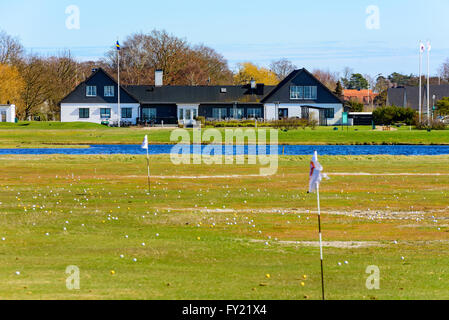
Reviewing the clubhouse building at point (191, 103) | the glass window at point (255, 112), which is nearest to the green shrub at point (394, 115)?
the clubhouse building at point (191, 103)

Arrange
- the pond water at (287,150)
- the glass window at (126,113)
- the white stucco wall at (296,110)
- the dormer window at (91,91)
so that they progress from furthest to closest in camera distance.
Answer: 1. the dormer window at (91,91)
2. the glass window at (126,113)
3. the white stucco wall at (296,110)
4. the pond water at (287,150)

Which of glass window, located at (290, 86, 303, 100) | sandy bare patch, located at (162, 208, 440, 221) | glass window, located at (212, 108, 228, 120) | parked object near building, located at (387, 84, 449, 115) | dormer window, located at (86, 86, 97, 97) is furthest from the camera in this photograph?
parked object near building, located at (387, 84, 449, 115)

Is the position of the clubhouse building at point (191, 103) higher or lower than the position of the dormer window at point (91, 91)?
lower

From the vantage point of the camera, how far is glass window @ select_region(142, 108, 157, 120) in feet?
381

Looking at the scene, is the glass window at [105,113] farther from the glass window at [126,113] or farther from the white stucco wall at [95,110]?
the glass window at [126,113]

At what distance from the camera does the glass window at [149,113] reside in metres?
116

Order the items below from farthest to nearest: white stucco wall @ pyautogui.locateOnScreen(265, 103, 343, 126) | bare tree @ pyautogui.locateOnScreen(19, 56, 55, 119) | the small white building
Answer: bare tree @ pyautogui.locateOnScreen(19, 56, 55, 119) < white stucco wall @ pyautogui.locateOnScreen(265, 103, 343, 126) < the small white building

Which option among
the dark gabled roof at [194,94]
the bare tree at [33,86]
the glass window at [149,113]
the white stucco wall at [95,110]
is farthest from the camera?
the bare tree at [33,86]

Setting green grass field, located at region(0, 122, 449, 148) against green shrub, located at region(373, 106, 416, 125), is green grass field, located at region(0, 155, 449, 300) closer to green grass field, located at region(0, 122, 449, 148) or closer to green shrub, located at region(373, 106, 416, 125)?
green grass field, located at region(0, 122, 449, 148)

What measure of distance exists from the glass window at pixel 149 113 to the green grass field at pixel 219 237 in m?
76.9

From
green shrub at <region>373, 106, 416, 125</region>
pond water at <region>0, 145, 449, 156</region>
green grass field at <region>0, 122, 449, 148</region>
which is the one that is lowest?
pond water at <region>0, 145, 449, 156</region>

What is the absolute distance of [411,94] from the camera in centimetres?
16375

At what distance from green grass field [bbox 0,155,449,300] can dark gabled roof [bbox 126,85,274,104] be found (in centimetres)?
7762

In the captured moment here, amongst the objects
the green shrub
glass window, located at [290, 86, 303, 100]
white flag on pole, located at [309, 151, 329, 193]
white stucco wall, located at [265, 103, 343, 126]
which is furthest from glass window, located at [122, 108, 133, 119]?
white flag on pole, located at [309, 151, 329, 193]
